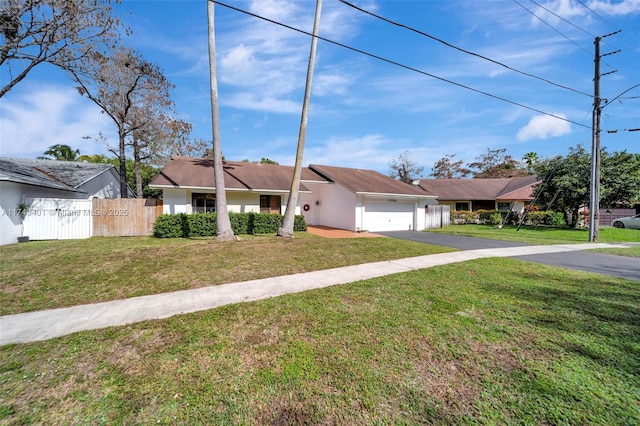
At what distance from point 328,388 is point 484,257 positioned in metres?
8.46

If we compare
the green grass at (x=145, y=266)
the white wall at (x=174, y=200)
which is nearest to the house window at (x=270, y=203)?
the white wall at (x=174, y=200)

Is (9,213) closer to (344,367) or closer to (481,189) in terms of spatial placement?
(344,367)

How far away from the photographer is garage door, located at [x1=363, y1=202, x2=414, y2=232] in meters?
17.2

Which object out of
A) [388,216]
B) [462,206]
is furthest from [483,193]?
[388,216]

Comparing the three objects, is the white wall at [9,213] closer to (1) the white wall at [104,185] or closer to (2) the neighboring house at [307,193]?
(2) the neighboring house at [307,193]

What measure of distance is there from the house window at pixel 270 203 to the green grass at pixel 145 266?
722cm

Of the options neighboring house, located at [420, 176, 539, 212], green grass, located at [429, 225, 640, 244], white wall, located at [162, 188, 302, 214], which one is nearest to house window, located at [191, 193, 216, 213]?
white wall, located at [162, 188, 302, 214]

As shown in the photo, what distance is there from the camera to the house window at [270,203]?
56.3ft

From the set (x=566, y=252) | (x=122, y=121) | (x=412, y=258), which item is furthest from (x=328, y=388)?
(x=122, y=121)

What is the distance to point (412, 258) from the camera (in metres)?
8.82

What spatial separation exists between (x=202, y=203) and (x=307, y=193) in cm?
621

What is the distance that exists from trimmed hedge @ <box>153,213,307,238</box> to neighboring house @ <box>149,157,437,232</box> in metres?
2.17

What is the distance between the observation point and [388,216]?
712 inches

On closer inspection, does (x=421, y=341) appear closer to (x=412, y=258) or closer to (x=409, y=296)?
(x=409, y=296)
